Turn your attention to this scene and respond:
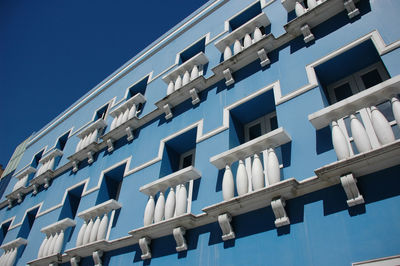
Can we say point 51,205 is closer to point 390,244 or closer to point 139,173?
point 139,173

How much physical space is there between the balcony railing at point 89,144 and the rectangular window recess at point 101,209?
4.01 meters

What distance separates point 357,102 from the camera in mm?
6609

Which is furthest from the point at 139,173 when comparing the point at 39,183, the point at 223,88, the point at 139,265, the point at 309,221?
the point at 39,183

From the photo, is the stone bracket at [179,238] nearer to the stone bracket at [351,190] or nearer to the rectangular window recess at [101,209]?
the rectangular window recess at [101,209]

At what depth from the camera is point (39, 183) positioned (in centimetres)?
1756

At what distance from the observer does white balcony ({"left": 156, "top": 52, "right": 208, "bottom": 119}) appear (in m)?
11.4

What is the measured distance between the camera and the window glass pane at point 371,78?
809cm

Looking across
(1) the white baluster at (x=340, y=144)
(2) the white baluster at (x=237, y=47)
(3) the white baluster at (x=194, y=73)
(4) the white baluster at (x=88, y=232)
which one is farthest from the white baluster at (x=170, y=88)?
(1) the white baluster at (x=340, y=144)

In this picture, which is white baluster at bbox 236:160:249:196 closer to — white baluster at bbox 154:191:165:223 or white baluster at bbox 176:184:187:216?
white baluster at bbox 176:184:187:216

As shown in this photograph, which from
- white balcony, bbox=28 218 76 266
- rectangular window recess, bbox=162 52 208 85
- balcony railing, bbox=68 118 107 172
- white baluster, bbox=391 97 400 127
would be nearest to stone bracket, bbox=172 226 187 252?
white baluster, bbox=391 97 400 127

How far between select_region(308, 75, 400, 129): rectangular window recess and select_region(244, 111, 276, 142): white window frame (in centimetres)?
239

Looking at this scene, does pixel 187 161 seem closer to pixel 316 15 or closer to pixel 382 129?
pixel 316 15

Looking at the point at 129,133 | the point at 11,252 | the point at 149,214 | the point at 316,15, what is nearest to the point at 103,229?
the point at 149,214

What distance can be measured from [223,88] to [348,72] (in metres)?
3.96
